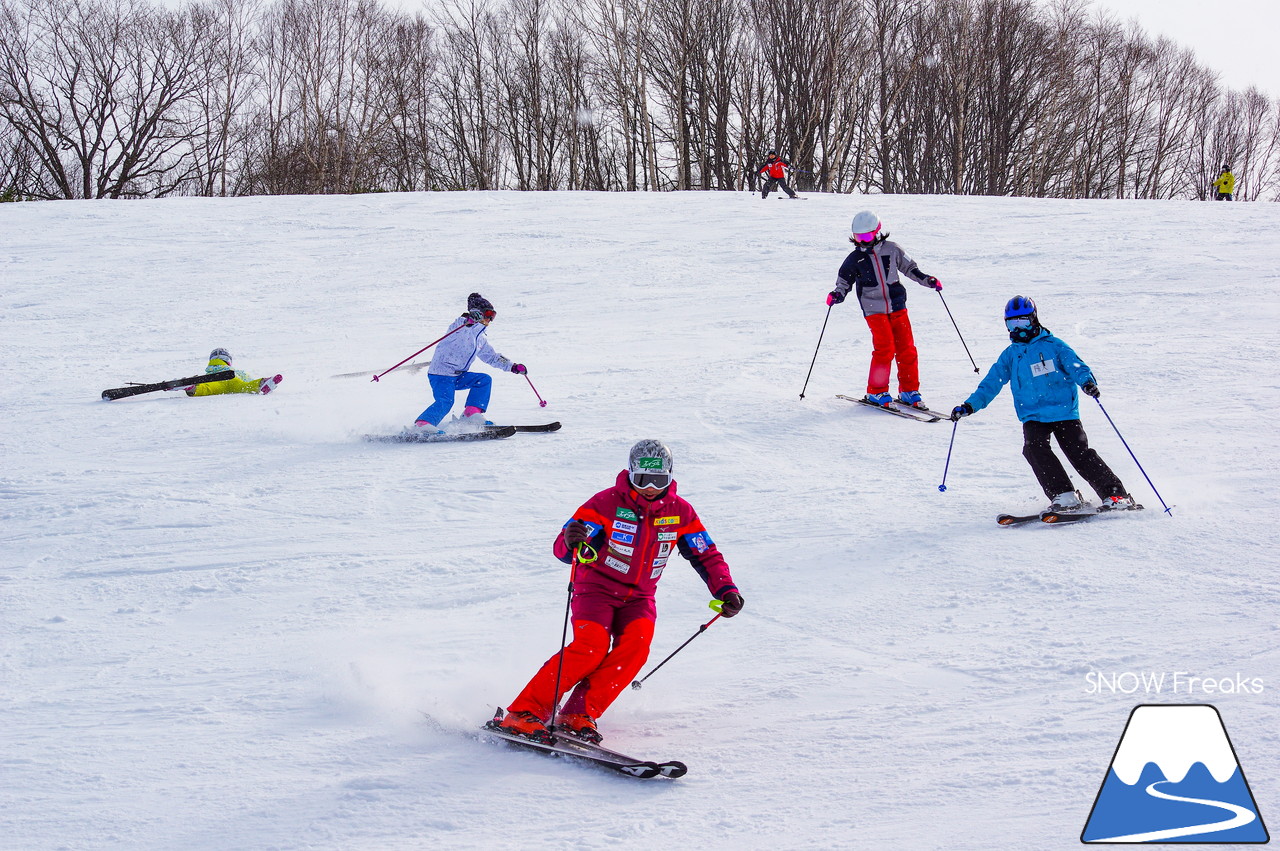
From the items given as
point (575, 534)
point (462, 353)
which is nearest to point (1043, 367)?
point (575, 534)

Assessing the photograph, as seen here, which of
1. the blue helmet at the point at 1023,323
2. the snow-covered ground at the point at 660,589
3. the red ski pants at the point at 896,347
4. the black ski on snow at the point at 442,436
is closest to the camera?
the snow-covered ground at the point at 660,589

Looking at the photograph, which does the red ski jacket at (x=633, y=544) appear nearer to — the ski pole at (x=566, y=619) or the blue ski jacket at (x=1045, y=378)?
the ski pole at (x=566, y=619)

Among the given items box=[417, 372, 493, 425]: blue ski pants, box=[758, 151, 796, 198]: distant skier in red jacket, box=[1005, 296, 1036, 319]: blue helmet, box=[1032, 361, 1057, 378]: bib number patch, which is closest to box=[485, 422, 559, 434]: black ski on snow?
box=[417, 372, 493, 425]: blue ski pants

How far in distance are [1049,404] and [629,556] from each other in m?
3.11

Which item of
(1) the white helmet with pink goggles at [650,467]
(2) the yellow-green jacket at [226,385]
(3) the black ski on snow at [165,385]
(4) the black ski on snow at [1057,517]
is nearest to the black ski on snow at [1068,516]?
(4) the black ski on snow at [1057,517]

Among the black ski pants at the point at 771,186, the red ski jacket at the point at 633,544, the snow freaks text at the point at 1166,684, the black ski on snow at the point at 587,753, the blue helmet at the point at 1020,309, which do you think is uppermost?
the black ski pants at the point at 771,186

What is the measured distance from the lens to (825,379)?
30.1 feet

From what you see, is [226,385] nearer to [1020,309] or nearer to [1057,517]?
[1020,309]

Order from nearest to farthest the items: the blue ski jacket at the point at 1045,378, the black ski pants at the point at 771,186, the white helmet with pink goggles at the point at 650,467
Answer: the white helmet with pink goggles at the point at 650,467, the blue ski jacket at the point at 1045,378, the black ski pants at the point at 771,186

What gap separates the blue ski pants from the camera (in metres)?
8.00

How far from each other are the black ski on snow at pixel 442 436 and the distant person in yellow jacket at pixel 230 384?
208 cm

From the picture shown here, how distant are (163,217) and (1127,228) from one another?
54.7 feet

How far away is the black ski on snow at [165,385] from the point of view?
9125 millimetres

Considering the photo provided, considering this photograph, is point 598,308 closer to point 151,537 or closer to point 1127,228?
point 151,537
